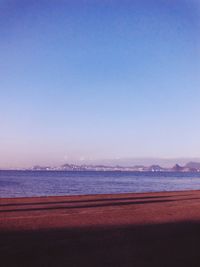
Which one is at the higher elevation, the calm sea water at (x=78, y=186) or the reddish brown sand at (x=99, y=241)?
the calm sea water at (x=78, y=186)

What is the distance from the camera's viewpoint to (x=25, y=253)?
374 inches

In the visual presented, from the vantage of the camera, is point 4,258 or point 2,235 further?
point 2,235

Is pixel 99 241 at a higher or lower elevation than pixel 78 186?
lower

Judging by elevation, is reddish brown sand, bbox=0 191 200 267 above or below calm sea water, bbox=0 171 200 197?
below

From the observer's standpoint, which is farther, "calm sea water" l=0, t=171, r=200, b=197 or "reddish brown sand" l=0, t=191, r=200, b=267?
"calm sea water" l=0, t=171, r=200, b=197

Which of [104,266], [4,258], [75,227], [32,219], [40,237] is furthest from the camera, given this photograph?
[32,219]

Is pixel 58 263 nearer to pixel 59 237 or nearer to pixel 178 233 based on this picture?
pixel 59 237

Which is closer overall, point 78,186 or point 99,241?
point 99,241

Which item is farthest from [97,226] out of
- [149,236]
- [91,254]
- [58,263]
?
[58,263]

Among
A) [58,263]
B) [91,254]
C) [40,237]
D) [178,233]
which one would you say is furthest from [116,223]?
[58,263]

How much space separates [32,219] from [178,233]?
5.93 metres

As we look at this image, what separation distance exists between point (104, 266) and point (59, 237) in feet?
12.6

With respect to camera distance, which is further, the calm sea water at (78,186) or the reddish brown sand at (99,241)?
the calm sea water at (78,186)

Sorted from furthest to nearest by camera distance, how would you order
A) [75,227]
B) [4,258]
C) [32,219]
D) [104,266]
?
1. [32,219]
2. [75,227]
3. [4,258]
4. [104,266]
